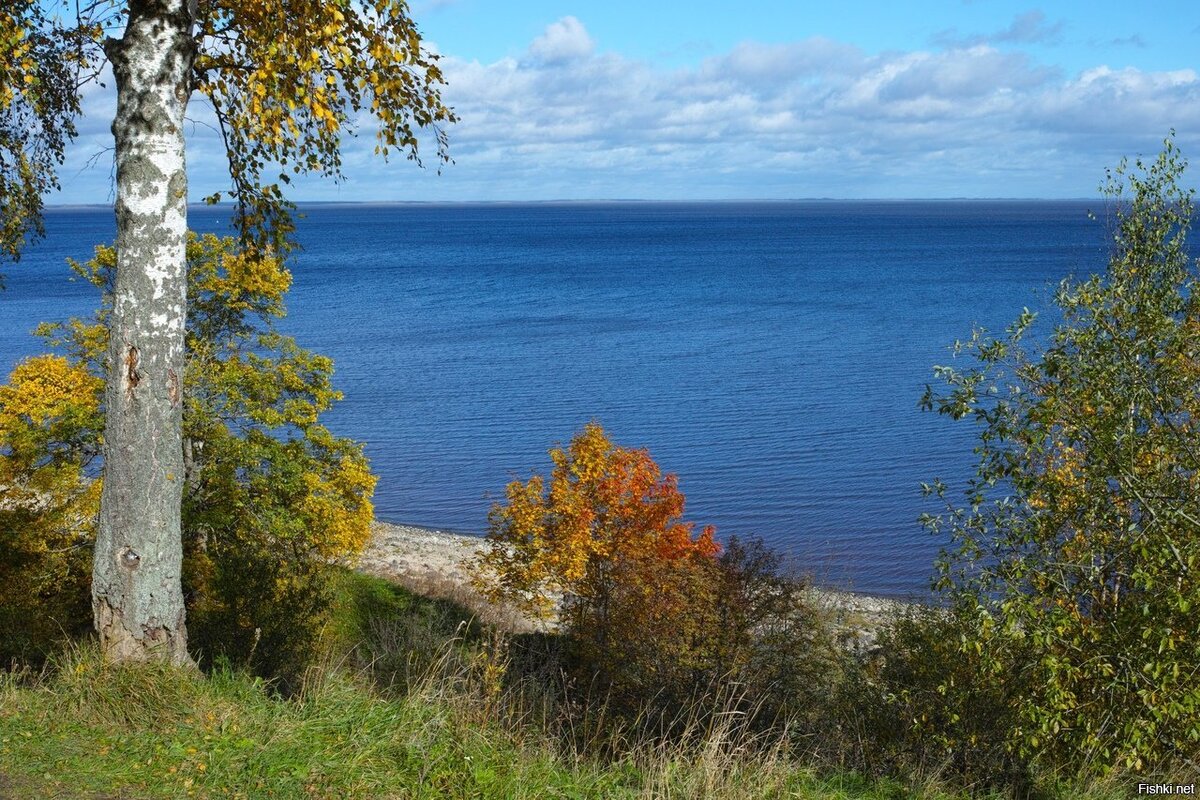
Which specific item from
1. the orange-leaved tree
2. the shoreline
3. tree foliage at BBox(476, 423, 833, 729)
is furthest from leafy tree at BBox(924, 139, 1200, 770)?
the shoreline

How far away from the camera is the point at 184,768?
6.18 meters

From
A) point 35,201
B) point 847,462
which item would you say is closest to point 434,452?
point 847,462

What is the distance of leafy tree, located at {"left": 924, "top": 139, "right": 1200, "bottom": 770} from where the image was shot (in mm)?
7742

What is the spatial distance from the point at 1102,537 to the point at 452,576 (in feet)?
74.0

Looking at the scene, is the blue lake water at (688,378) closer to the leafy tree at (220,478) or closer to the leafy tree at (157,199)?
the leafy tree at (157,199)

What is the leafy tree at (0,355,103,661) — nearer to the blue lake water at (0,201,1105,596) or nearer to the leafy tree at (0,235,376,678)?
the leafy tree at (0,235,376,678)

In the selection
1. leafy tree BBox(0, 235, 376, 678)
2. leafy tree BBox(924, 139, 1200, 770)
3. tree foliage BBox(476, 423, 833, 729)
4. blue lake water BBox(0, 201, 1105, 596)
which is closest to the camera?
leafy tree BBox(924, 139, 1200, 770)

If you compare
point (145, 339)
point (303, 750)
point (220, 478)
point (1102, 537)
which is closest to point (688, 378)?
point (220, 478)

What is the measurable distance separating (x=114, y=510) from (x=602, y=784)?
386 centimetres

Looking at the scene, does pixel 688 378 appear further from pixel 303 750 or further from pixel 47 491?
pixel 303 750

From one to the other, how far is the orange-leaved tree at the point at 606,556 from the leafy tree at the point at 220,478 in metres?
4.67

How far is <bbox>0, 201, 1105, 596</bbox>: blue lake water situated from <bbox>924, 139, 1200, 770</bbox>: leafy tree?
4.25 m

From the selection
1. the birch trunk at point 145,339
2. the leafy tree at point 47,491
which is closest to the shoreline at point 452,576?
the leafy tree at point 47,491

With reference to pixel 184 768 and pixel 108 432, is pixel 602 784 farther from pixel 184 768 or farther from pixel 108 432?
pixel 108 432
